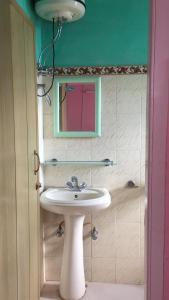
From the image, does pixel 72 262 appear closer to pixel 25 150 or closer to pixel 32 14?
pixel 25 150

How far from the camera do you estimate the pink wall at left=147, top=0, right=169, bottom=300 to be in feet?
2.33

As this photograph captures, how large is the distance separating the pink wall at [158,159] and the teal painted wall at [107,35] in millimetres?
1604

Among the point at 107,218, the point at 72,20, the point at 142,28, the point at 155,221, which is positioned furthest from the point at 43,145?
the point at 155,221

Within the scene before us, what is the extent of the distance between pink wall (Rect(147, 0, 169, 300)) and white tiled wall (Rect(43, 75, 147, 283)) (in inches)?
62.1

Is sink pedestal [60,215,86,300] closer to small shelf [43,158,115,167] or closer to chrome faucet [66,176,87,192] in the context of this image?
chrome faucet [66,176,87,192]

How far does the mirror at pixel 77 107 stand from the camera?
2.31 m

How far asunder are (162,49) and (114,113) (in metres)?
1.60

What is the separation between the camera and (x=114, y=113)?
232cm

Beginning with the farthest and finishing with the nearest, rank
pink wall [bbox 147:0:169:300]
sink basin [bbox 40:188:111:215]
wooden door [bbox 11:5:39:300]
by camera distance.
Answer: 1. sink basin [bbox 40:188:111:215]
2. wooden door [bbox 11:5:39:300]
3. pink wall [bbox 147:0:169:300]

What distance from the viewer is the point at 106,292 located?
2.34 metres

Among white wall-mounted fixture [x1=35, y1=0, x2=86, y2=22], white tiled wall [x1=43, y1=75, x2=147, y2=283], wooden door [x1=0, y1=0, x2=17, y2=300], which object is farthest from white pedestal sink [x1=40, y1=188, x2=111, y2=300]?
white wall-mounted fixture [x1=35, y1=0, x2=86, y2=22]

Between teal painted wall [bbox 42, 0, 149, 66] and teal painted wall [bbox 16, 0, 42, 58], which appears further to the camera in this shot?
teal painted wall [bbox 42, 0, 149, 66]

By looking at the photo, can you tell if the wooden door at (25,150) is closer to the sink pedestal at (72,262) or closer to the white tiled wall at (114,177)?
the sink pedestal at (72,262)

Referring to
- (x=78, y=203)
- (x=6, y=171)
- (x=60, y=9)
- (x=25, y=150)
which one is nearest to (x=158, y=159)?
(x=6, y=171)
